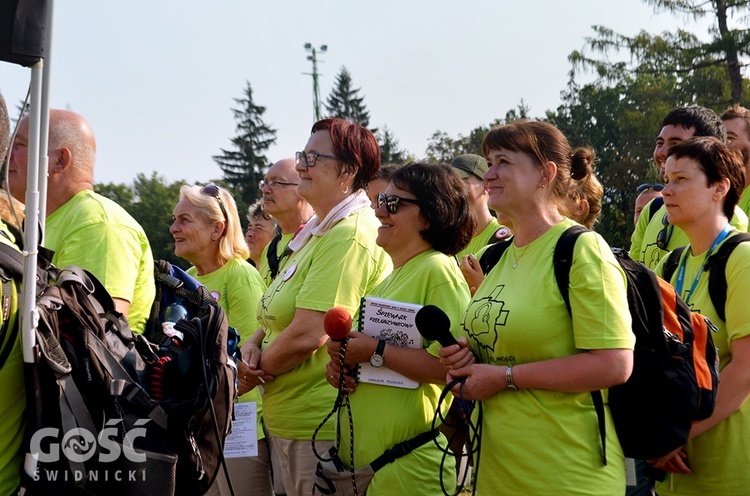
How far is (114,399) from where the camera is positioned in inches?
105

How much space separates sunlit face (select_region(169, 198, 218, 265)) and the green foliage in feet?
163

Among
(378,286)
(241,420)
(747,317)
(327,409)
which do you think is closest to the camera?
(747,317)

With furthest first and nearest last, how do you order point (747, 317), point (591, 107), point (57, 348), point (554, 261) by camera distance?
point (591, 107)
point (747, 317)
point (554, 261)
point (57, 348)

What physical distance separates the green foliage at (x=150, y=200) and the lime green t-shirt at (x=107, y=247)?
171ft

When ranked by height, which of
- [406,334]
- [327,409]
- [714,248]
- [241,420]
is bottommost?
[241,420]

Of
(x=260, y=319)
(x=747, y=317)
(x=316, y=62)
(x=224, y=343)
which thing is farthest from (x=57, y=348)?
(x=316, y=62)

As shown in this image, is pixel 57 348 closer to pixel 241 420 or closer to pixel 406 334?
pixel 406 334

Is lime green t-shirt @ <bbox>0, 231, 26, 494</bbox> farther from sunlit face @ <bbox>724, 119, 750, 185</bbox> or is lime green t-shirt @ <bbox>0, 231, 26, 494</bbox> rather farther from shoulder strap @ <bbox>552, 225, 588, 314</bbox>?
sunlit face @ <bbox>724, 119, 750, 185</bbox>

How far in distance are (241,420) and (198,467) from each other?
96.7 inches

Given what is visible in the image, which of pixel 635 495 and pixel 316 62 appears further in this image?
pixel 316 62

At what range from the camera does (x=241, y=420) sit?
17.4 ft

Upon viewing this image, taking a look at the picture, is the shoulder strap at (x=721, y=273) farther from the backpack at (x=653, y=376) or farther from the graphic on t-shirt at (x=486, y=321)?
the graphic on t-shirt at (x=486, y=321)

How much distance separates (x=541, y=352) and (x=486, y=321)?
256 millimetres

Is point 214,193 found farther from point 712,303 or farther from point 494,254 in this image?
point 712,303
